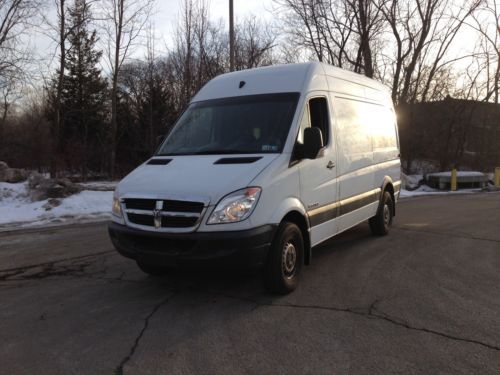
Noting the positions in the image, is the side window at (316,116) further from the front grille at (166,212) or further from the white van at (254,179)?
the front grille at (166,212)

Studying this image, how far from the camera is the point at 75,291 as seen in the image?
5449 millimetres

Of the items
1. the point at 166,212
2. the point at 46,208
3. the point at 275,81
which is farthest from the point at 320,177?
the point at 46,208

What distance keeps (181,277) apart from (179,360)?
2223mm

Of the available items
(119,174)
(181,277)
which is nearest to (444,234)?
(181,277)

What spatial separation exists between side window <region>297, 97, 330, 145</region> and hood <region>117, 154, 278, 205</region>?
0.78 meters

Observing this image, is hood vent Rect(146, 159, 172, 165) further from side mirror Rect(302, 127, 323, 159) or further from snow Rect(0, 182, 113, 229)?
snow Rect(0, 182, 113, 229)

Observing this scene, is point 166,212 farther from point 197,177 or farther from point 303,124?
point 303,124

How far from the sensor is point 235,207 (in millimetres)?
4379

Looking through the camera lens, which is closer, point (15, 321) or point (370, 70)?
point (15, 321)

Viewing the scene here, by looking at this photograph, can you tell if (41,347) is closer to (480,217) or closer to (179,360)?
(179,360)

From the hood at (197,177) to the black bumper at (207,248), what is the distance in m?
0.37

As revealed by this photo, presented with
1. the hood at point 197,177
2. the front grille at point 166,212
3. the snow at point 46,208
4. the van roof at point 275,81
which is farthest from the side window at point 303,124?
the snow at point 46,208

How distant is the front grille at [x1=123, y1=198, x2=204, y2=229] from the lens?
4414mm

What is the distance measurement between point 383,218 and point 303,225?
3461mm
